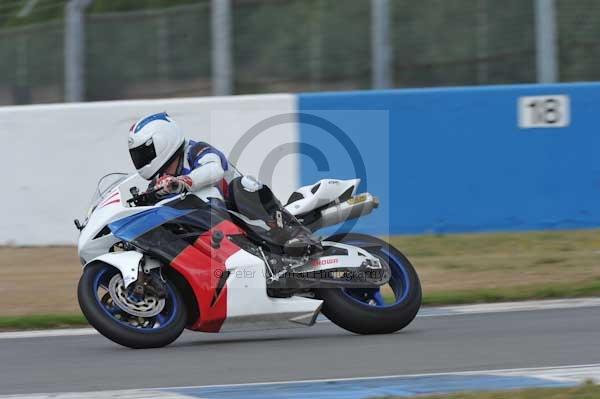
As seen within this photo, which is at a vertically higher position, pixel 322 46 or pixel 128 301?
pixel 322 46

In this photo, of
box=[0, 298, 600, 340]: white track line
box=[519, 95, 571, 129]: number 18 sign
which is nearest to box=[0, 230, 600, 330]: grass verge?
box=[0, 298, 600, 340]: white track line

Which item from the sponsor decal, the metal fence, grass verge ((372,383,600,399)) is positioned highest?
the metal fence

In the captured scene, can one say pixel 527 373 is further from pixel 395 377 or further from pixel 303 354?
pixel 303 354

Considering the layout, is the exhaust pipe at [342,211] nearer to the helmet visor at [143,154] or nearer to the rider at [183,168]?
the rider at [183,168]

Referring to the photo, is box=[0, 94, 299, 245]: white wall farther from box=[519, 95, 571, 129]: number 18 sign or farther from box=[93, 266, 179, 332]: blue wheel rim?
box=[93, 266, 179, 332]: blue wheel rim

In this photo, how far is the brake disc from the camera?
23.1 feet

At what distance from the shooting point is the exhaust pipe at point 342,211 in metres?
7.53

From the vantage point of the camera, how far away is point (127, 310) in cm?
704

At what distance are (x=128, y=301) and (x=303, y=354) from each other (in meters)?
1.10

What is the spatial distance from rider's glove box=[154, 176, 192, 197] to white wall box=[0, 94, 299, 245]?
4.94m

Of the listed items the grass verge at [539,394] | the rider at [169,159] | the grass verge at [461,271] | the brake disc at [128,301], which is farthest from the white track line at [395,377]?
the grass verge at [461,271]

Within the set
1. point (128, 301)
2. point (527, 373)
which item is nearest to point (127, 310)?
point (128, 301)

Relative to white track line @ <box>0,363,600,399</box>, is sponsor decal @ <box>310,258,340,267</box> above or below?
above

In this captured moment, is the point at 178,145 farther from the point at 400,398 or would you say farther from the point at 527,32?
the point at 527,32
